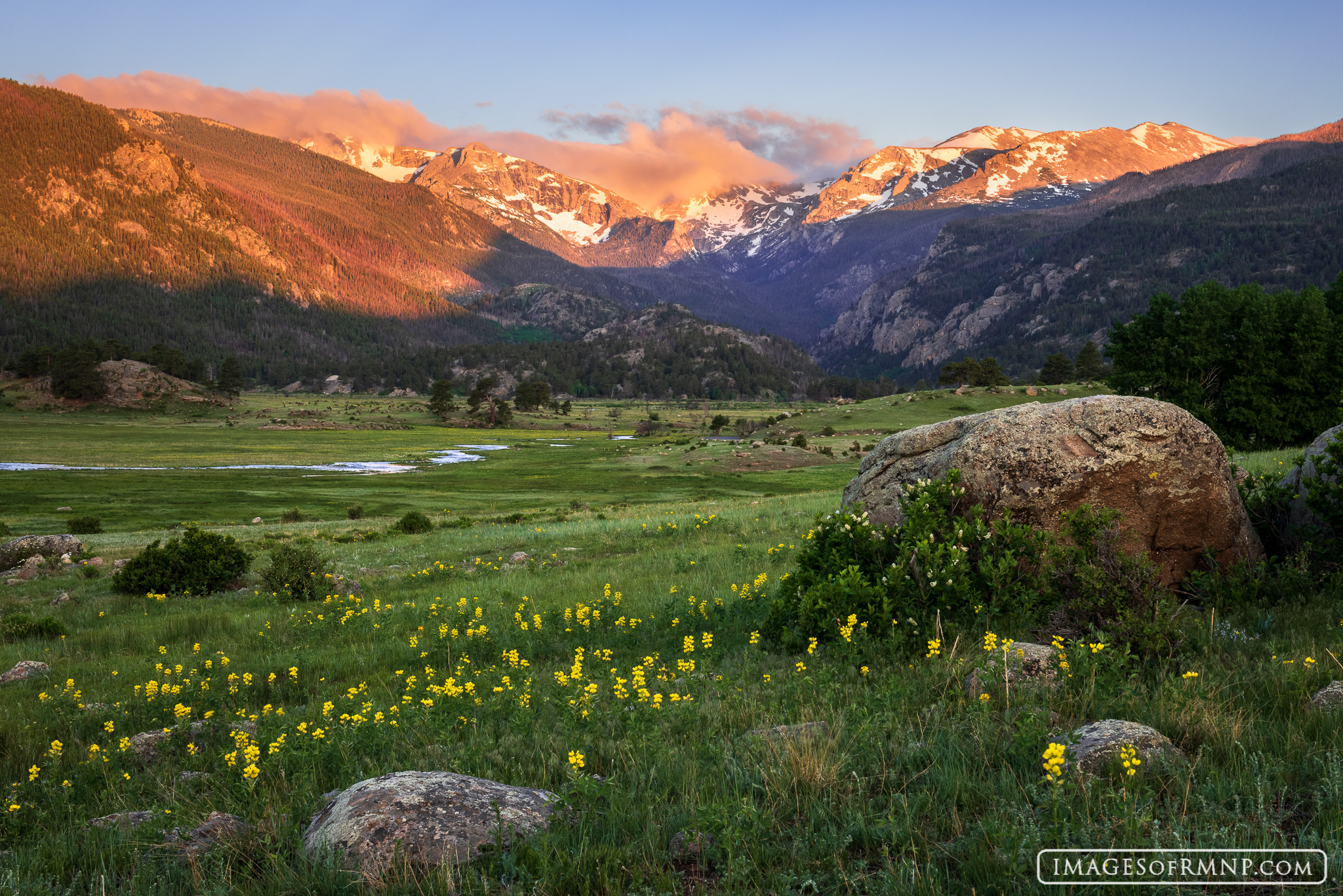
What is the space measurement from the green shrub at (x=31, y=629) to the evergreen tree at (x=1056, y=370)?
13408cm

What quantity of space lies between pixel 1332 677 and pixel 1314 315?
1826 inches

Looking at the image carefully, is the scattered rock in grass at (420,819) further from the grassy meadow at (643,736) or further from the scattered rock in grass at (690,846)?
the scattered rock in grass at (690,846)

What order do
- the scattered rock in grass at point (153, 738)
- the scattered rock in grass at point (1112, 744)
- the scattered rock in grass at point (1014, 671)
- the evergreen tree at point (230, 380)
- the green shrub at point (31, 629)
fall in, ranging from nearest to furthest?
1. the scattered rock in grass at point (1112, 744)
2. the scattered rock in grass at point (1014, 671)
3. the scattered rock in grass at point (153, 738)
4. the green shrub at point (31, 629)
5. the evergreen tree at point (230, 380)

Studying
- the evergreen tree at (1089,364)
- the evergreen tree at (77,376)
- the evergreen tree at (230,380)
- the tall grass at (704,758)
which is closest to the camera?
the tall grass at (704,758)

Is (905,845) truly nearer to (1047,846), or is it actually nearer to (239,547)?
(1047,846)

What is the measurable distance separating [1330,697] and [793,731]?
3.97 meters

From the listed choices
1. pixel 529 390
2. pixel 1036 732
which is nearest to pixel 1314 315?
pixel 1036 732

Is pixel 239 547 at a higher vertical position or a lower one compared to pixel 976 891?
lower

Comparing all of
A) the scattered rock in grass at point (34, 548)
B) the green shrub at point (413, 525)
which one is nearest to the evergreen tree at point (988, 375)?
the green shrub at point (413, 525)

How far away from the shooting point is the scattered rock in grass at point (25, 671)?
1018 cm

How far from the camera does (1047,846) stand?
358 centimetres

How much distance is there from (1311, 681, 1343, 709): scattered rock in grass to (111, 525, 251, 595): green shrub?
2093cm

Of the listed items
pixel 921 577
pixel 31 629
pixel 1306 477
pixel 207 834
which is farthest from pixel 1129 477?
pixel 31 629

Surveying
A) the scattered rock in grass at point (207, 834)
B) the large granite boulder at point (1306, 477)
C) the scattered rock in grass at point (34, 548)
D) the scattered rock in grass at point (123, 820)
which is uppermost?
the large granite boulder at point (1306, 477)
